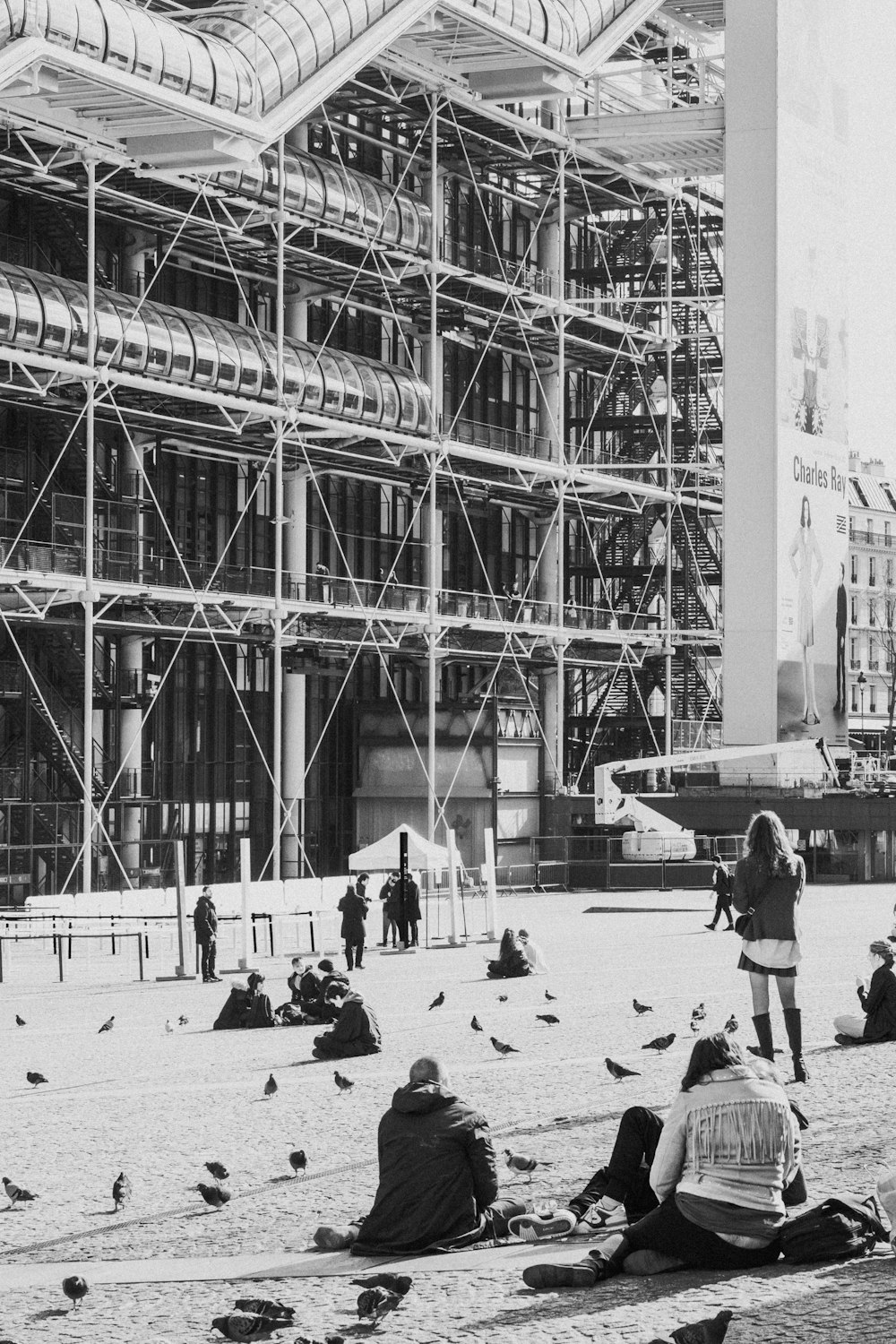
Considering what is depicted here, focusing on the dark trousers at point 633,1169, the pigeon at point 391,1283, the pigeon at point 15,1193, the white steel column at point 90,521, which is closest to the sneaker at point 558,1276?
the pigeon at point 391,1283

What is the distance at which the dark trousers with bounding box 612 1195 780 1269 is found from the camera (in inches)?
325

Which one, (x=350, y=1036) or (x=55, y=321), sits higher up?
(x=55, y=321)

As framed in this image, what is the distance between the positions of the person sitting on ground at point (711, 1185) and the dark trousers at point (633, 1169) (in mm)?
610

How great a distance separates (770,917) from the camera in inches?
507

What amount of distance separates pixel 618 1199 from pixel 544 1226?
1.11ft

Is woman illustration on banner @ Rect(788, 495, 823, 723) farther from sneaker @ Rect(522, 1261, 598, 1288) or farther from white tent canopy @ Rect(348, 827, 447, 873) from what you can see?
sneaker @ Rect(522, 1261, 598, 1288)

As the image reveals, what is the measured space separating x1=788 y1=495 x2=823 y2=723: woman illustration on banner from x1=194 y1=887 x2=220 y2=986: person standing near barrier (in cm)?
2942

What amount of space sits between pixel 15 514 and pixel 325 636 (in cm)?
786

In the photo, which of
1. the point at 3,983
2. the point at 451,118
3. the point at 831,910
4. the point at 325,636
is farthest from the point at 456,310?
the point at 3,983

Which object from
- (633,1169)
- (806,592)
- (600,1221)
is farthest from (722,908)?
(600,1221)

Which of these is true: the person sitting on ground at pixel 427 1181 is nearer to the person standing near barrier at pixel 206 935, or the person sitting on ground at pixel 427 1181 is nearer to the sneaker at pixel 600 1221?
the sneaker at pixel 600 1221

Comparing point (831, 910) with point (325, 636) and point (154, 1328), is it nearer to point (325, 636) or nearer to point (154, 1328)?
point (325, 636)

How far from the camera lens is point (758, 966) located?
12.9 m

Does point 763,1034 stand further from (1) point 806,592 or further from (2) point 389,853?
(1) point 806,592
